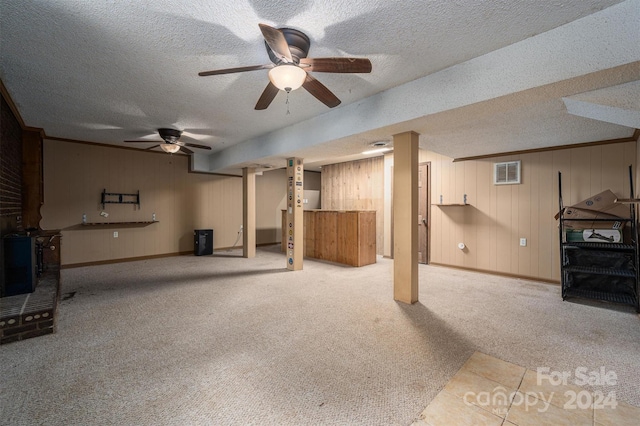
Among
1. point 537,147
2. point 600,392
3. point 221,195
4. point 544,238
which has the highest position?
point 537,147

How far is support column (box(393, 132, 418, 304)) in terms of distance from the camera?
10.7 feet

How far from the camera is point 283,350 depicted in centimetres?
227

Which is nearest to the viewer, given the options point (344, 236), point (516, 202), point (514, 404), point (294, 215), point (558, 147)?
point (514, 404)

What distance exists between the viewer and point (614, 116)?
2.30m

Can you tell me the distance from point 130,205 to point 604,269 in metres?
7.95

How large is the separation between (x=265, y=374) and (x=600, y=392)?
217 cm

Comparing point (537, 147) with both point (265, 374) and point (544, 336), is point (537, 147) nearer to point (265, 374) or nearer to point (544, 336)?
point (544, 336)

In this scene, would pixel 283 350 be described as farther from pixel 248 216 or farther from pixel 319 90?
pixel 248 216

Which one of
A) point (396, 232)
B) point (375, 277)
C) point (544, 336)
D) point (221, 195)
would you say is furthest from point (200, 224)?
point (544, 336)

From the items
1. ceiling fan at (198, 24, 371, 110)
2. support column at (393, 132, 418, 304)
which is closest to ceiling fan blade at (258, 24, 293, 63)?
ceiling fan at (198, 24, 371, 110)

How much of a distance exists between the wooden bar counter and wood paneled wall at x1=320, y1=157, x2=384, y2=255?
1.03m

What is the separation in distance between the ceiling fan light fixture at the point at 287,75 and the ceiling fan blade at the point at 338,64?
9cm

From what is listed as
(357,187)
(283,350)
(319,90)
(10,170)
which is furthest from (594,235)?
(10,170)

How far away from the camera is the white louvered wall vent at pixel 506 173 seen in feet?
15.0
